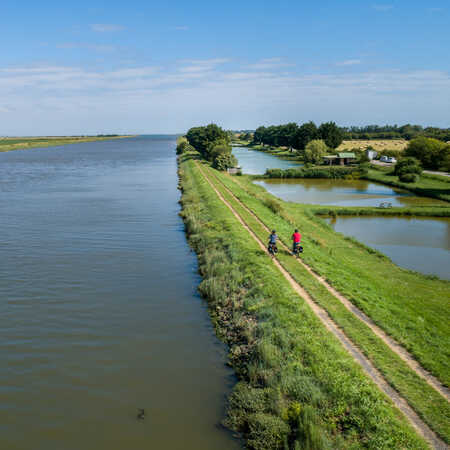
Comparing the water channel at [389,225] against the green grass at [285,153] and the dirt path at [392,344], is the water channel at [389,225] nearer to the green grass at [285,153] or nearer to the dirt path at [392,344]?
the dirt path at [392,344]

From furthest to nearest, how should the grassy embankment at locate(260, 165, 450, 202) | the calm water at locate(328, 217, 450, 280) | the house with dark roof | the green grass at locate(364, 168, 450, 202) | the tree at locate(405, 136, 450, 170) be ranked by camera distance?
the house with dark roof
the tree at locate(405, 136, 450, 170)
the grassy embankment at locate(260, 165, 450, 202)
the green grass at locate(364, 168, 450, 202)
the calm water at locate(328, 217, 450, 280)

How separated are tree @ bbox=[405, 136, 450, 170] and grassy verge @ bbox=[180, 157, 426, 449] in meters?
75.7

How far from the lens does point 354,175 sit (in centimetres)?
7662

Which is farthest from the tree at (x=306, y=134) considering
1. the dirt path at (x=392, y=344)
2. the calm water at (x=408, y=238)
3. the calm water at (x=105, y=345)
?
the dirt path at (x=392, y=344)

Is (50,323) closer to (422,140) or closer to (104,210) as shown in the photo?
(104,210)

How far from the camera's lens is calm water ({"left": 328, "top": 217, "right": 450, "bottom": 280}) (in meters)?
26.0

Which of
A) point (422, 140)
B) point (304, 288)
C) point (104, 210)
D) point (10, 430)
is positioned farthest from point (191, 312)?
point (422, 140)

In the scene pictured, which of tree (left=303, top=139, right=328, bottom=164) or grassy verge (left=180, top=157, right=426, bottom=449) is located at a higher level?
tree (left=303, top=139, right=328, bottom=164)

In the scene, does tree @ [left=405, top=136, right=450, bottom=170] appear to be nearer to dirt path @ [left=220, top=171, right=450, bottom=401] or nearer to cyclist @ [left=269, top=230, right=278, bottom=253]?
cyclist @ [left=269, top=230, right=278, bottom=253]

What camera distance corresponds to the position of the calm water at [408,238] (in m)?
26.0

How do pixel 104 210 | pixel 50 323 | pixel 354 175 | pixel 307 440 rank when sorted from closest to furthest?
1. pixel 307 440
2. pixel 50 323
3. pixel 104 210
4. pixel 354 175


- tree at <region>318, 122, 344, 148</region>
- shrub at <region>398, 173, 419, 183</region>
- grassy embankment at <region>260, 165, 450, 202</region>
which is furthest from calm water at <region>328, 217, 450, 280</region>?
tree at <region>318, 122, 344, 148</region>

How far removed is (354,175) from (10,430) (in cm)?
7557

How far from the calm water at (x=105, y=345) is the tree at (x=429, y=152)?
235 feet
